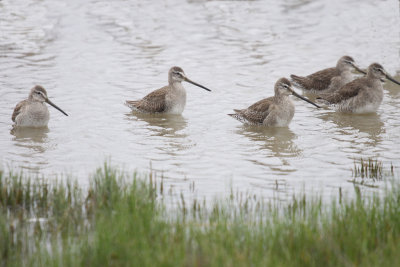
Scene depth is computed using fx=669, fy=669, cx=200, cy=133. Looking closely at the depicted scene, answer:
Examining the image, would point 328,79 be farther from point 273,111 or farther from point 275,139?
point 275,139

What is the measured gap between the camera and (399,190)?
285 inches

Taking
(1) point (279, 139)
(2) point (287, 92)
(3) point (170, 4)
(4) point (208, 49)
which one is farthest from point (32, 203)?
(3) point (170, 4)

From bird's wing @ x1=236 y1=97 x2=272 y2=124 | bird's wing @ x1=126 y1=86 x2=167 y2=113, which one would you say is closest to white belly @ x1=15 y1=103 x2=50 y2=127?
bird's wing @ x1=126 y1=86 x2=167 y2=113

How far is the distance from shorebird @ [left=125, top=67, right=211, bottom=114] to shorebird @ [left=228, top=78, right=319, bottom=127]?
1.23m

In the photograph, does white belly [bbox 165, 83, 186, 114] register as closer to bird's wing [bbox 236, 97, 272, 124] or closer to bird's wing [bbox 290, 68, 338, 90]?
bird's wing [bbox 236, 97, 272, 124]

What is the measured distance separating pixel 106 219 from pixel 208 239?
1.21 m

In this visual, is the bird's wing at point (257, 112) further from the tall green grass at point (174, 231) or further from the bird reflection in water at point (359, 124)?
the tall green grass at point (174, 231)

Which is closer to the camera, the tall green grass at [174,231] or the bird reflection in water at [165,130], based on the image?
the tall green grass at [174,231]

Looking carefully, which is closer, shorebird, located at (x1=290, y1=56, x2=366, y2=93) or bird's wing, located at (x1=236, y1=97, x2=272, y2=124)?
bird's wing, located at (x1=236, y1=97, x2=272, y2=124)

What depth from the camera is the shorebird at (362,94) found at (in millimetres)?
13078

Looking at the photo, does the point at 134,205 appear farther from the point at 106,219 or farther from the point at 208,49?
the point at 208,49

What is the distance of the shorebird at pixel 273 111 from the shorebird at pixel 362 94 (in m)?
1.45

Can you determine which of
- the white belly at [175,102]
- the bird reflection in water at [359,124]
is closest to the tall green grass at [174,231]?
the bird reflection in water at [359,124]

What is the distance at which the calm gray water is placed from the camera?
391 inches
